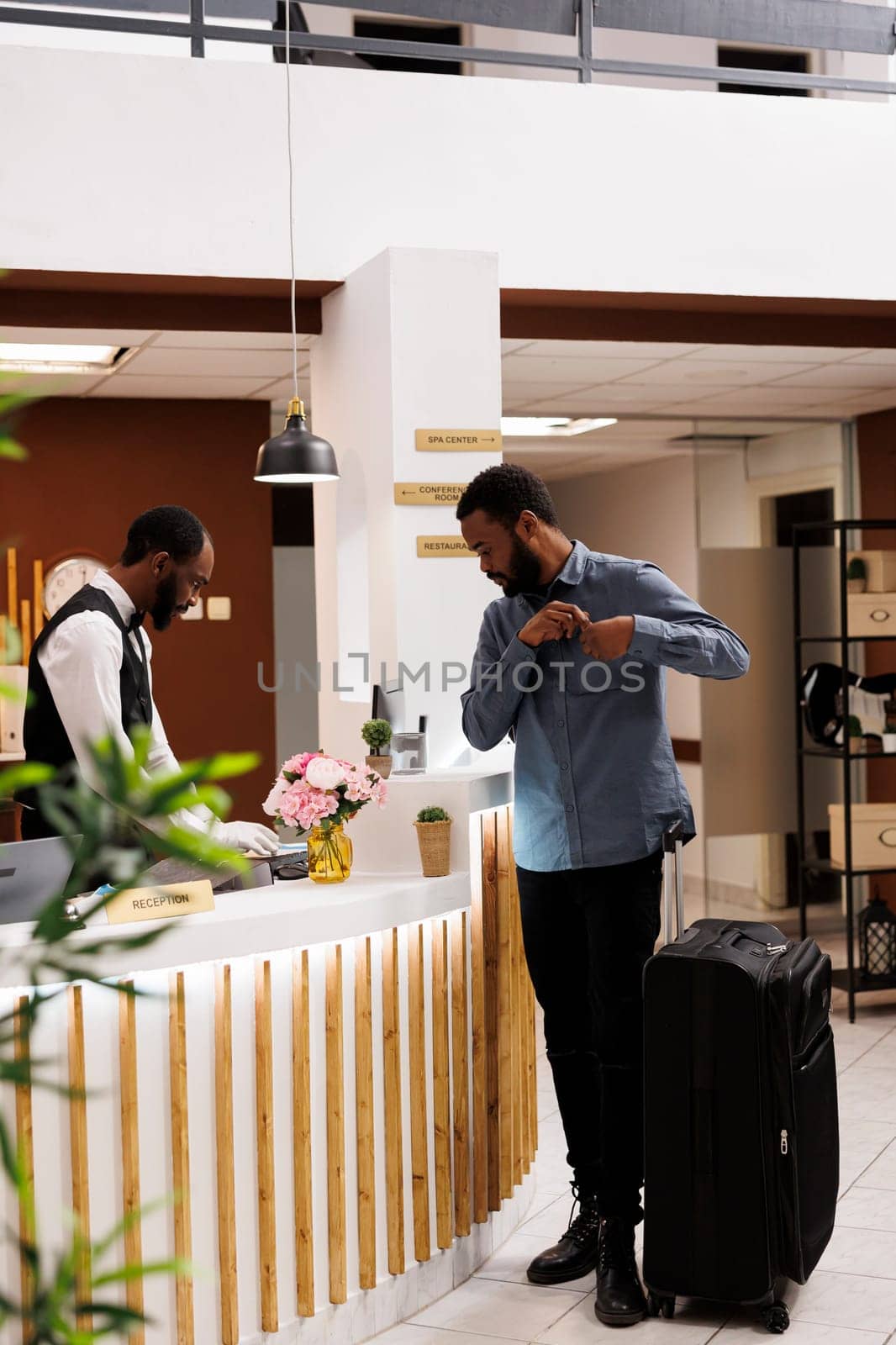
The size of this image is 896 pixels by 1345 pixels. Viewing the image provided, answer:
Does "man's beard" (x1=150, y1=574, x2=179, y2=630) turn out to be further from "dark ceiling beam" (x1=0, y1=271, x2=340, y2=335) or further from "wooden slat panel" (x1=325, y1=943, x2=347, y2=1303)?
"dark ceiling beam" (x1=0, y1=271, x2=340, y2=335)

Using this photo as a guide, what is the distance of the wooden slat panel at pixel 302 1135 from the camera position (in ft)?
9.45

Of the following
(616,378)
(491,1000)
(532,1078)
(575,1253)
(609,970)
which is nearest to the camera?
(609,970)

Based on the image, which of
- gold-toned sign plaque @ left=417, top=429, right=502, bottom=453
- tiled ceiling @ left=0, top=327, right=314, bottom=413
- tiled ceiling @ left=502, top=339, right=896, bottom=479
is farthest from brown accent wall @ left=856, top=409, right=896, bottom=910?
gold-toned sign plaque @ left=417, top=429, right=502, bottom=453

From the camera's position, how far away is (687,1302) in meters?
3.19

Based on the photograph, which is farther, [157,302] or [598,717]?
[157,302]

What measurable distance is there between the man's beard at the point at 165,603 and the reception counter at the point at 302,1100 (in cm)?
70

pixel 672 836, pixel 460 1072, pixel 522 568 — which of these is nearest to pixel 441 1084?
pixel 460 1072

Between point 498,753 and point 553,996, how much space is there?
988mm

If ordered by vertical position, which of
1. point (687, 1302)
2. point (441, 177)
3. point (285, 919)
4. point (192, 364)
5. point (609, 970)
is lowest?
point (687, 1302)

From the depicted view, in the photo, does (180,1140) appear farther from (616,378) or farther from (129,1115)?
(616,378)

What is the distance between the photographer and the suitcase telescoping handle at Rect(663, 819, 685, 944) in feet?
9.90

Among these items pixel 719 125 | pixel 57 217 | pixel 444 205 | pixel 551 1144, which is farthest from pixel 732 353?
pixel 551 1144

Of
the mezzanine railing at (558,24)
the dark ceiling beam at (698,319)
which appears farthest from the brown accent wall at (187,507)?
the dark ceiling beam at (698,319)

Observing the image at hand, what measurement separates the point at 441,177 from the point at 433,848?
2.41 metres
